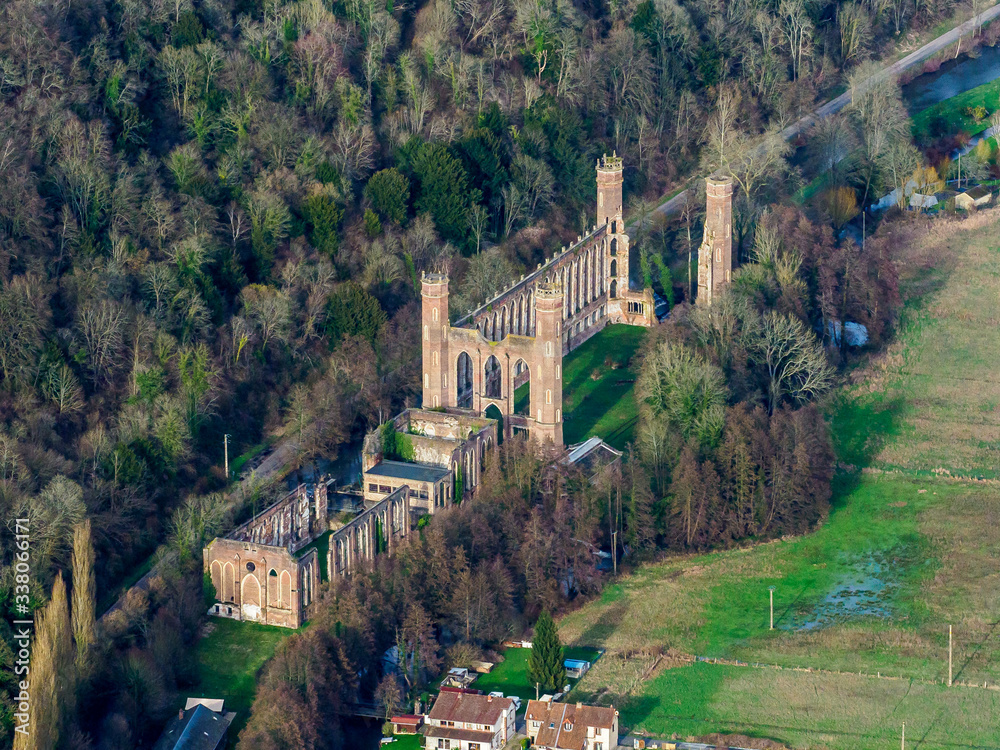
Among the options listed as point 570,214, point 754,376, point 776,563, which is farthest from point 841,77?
point 776,563

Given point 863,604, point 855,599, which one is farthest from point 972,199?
point 863,604

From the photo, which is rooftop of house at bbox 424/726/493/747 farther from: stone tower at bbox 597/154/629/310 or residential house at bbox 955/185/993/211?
residential house at bbox 955/185/993/211

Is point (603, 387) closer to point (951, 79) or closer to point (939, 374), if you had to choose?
point (939, 374)

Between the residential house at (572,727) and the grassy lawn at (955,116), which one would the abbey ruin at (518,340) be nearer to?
the residential house at (572,727)

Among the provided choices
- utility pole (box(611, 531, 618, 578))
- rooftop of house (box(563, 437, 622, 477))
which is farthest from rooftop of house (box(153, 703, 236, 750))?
rooftop of house (box(563, 437, 622, 477))

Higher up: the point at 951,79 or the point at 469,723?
the point at 951,79

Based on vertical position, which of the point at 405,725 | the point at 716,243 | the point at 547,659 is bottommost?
the point at 405,725
